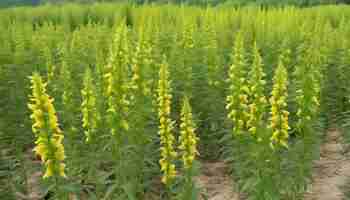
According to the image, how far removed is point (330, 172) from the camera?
20.1ft

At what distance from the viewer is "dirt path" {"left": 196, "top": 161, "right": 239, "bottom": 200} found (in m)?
5.53

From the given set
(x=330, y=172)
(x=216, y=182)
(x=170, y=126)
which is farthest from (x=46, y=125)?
(x=330, y=172)

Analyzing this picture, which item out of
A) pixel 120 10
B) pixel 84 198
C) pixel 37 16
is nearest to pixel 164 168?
pixel 84 198

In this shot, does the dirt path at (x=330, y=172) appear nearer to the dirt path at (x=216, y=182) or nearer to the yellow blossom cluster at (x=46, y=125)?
the dirt path at (x=216, y=182)

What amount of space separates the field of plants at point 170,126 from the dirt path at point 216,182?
0.01 metres

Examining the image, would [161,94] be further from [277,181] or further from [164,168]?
[277,181]

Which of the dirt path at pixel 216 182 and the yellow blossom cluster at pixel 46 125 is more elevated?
the yellow blossom cluster at pixel 46 125

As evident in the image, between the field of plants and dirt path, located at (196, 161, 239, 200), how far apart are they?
0.05ft

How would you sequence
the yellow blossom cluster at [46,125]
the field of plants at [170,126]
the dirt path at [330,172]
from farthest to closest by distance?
the dirt path at [330,172], the field of plants at [170,126], the yellow blossom cluster at [46,125]

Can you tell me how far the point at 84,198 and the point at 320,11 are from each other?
11825mm

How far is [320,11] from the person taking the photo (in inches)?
584

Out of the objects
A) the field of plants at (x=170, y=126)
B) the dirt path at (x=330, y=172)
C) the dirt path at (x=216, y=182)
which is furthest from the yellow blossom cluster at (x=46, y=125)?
the dirt path at (x=330, y=172)

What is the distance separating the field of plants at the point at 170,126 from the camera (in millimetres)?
4234

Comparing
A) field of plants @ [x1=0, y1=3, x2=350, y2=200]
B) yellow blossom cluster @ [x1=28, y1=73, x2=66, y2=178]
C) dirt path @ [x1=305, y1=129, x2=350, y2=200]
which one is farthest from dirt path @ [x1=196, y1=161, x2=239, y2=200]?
yellow blossom cluster @ [x1=28, y1=73, x2=66, y2=178]
